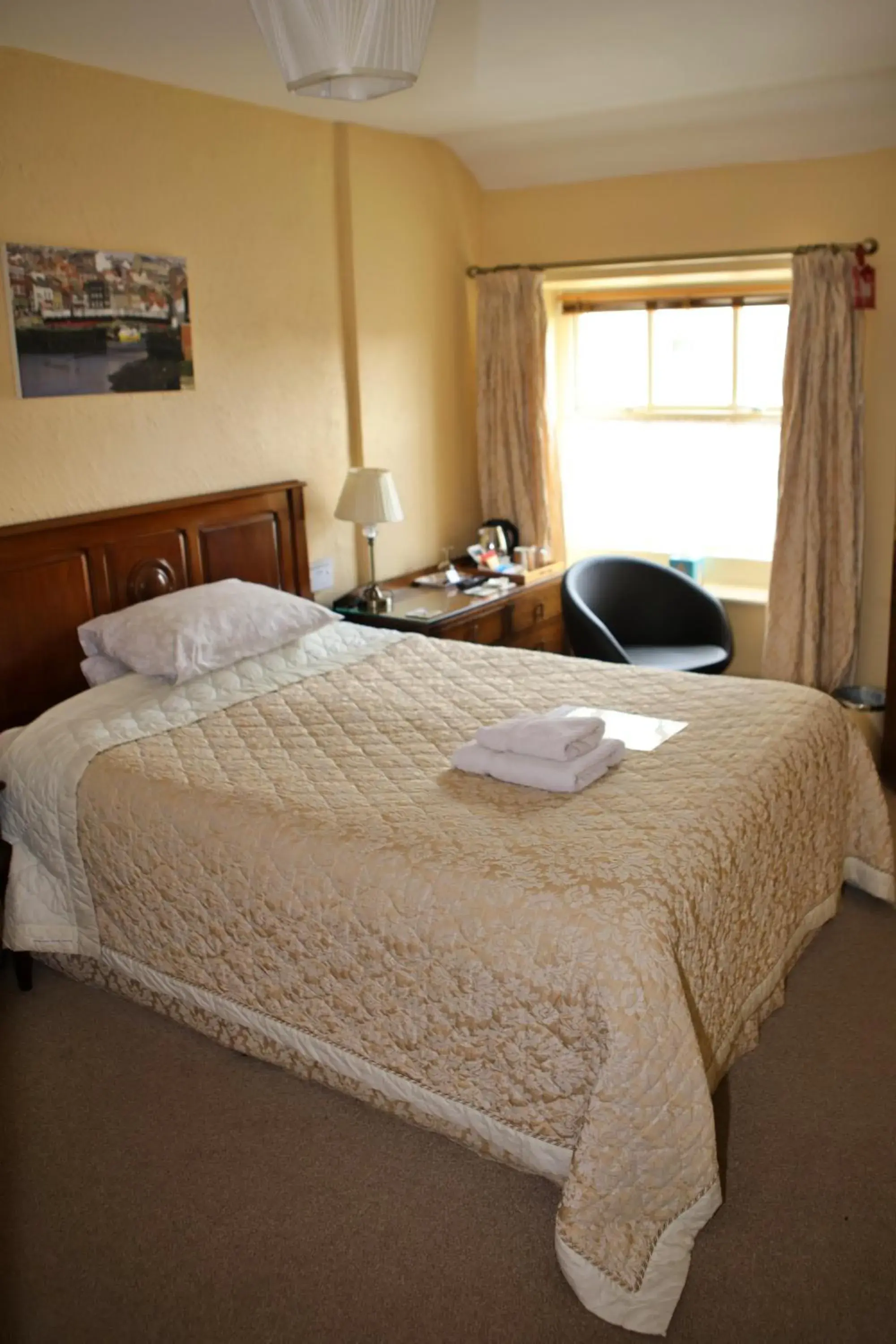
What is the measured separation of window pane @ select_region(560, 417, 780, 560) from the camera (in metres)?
5.16

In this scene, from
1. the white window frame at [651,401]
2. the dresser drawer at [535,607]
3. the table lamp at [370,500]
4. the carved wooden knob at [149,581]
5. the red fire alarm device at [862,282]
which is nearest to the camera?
the carved wooden knob at [149,581]

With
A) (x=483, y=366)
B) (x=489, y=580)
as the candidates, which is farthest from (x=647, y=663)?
(x=483, y=366)

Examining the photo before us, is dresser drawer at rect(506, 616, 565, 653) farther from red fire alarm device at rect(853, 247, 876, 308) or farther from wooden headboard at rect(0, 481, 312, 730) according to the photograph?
red fire alarm device at rect(853, 247, 876, 308)

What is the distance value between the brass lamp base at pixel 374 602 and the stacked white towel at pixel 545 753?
1.69 meters

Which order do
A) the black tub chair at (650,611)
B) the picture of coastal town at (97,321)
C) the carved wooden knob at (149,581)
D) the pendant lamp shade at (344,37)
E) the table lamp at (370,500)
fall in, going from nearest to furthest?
the pendant lamp shade at (344,37)
the picture of coastal town at (97,321)
the carved wooden knob at (149,581)
the table lamp at (370,500)
the black tub chair at (650,611)

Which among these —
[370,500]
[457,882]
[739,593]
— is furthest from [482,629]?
[457,882]

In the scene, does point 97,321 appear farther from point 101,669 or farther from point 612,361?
point 612,361

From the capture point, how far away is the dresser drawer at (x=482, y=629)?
4445 mm

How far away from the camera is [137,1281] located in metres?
2.22

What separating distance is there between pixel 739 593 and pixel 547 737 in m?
2.72

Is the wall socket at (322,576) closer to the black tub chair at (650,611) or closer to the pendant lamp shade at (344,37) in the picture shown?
the black tub chair at (650,611)

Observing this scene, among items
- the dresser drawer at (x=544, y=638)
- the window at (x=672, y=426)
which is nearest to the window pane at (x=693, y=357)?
the window at (x=672, y=426)

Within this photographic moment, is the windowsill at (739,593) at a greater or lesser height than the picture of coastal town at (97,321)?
lesser

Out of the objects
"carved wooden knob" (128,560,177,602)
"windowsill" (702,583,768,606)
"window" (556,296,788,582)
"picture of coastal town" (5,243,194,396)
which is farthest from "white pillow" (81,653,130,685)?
"window" (556,296,788,582)
